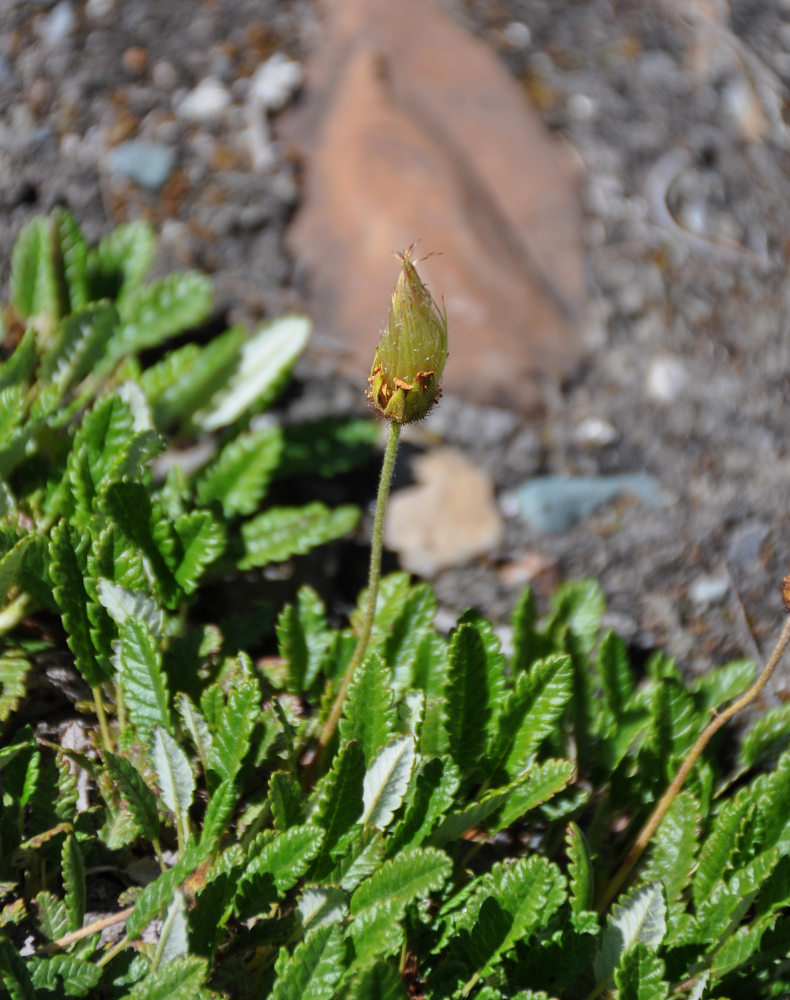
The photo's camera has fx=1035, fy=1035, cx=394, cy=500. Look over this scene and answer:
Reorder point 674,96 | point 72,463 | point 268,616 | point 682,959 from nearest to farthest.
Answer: point 682,959 → point 72,463 → point 268,616 → point 674,96

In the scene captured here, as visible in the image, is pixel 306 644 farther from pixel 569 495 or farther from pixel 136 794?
pixel 569 495

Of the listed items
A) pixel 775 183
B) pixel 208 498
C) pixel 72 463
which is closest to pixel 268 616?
pixel 208 498

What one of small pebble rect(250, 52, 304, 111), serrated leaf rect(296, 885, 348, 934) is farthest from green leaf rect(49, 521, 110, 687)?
small pebble rect(250, 52, 304, 111)

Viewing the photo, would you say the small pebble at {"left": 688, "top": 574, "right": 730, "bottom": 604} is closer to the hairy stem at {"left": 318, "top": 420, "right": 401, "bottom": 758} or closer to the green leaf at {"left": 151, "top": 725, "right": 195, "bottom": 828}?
the hairy stem at {"left": 318, "top": 420, "right": 401, "bottom": 758}

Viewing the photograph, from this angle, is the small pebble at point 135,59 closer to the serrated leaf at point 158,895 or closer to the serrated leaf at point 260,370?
the serrated leaf at point 260,370

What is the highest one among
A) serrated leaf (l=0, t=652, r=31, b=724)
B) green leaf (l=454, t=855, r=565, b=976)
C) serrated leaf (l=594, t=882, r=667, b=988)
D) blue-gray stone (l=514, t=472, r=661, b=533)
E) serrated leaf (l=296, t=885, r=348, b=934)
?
serrated leaf (l=0, t=652, r=31, b=724)

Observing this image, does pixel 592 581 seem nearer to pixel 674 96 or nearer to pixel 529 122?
pixel 529 122
